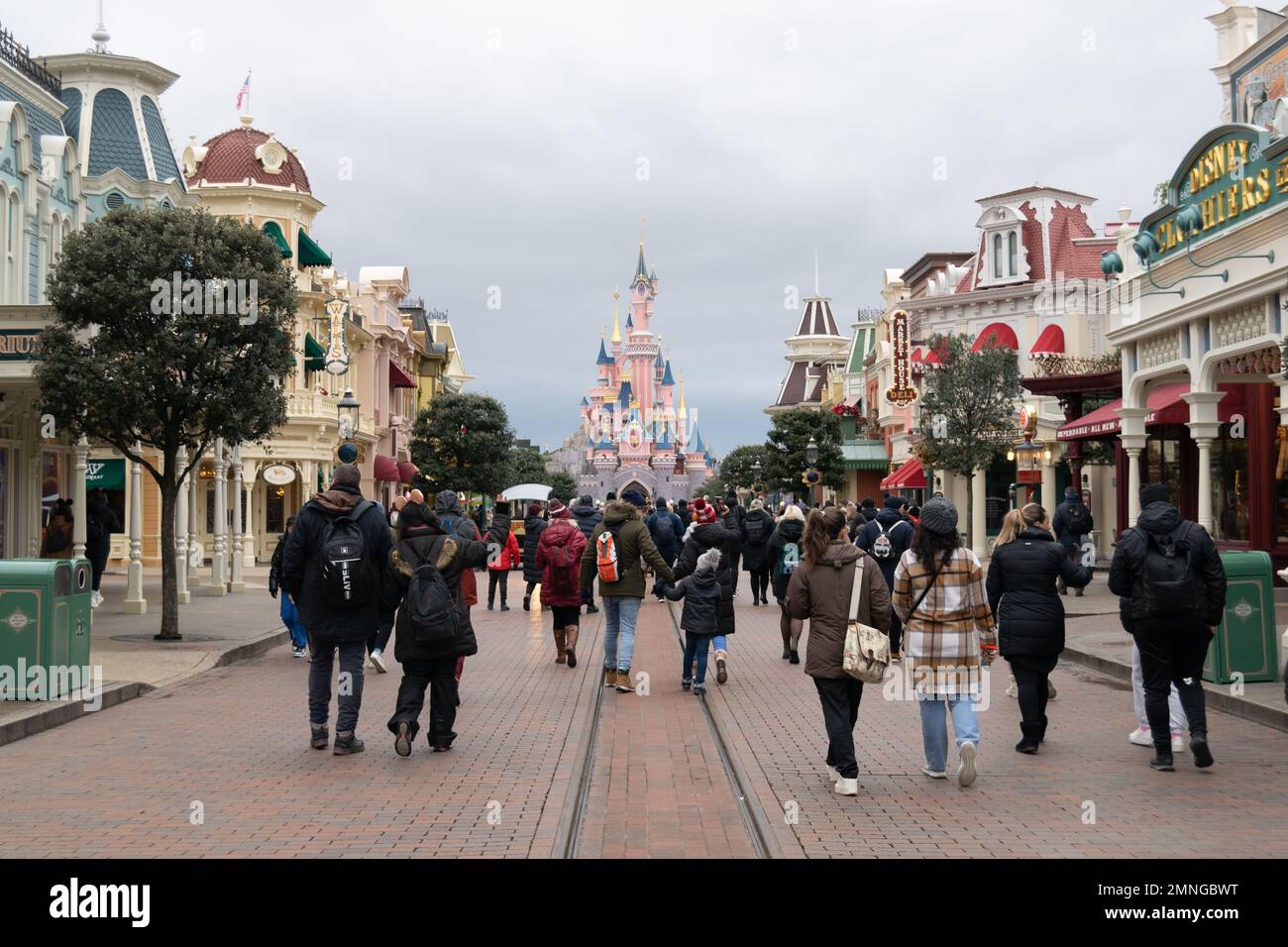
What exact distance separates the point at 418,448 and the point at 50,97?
1151 inches

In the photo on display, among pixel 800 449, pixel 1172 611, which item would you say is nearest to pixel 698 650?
pixel 1172 611

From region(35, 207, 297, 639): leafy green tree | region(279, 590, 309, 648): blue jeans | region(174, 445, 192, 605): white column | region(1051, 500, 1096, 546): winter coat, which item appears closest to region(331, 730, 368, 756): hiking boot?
region(279, 590, 309, 648): blue jeans

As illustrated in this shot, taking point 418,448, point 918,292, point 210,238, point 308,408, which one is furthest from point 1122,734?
point 418,448

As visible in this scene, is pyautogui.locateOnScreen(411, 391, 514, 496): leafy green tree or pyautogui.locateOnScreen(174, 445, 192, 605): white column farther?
pyautogui.locateOnScreen(411, 391, 514, 496): leafy green tree

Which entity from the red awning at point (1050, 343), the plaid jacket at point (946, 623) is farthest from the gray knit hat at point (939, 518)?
the red awning at point (1050, 343)

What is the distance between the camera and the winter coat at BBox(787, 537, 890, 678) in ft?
26.7

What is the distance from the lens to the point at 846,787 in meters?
7.89

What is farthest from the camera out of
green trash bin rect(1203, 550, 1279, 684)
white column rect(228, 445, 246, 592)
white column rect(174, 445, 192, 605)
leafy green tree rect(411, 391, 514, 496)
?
leafy green tree rect(411, 391, 514, 496)

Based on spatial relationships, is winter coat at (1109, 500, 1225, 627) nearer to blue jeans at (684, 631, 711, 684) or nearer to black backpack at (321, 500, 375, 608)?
blue jeans at (684, 631, 711, 684)

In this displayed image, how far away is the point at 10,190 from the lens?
21.0m

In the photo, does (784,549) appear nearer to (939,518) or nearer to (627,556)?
(627,556)

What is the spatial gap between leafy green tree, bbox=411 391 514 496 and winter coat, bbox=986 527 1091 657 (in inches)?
1654

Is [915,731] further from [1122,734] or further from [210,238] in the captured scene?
[210,238]
